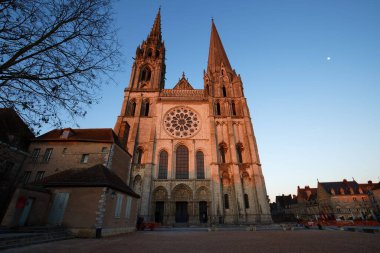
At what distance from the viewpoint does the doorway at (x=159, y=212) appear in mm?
22961

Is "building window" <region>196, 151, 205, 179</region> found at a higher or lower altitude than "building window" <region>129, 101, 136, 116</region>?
lower

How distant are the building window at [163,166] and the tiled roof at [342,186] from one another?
138ft

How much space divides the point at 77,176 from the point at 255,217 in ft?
66.3

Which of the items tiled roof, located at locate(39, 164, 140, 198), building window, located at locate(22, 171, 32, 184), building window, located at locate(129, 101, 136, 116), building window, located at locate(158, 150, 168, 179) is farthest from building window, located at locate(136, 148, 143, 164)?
tiled roof, located at locate(39, 164, 140, 198)

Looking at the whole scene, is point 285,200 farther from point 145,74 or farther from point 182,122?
point 145,74

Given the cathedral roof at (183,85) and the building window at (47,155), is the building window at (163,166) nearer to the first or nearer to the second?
the building window at (47,155)

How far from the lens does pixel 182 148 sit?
89.7 feet

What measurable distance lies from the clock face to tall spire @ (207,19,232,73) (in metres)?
11.4

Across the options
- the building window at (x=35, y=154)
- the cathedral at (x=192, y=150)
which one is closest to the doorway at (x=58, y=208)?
the building window at (x=35, y=154)

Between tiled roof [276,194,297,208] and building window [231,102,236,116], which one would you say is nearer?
building window [231,102,236,116]

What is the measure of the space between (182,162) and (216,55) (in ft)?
81.1

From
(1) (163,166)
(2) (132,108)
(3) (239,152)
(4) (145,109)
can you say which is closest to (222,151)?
(3) (239,152)

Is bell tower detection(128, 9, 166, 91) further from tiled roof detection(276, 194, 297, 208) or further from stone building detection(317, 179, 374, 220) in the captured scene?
tiled roof detection(276, 194, 297, 208)

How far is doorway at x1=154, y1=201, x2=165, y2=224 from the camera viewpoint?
22961 millimetres
